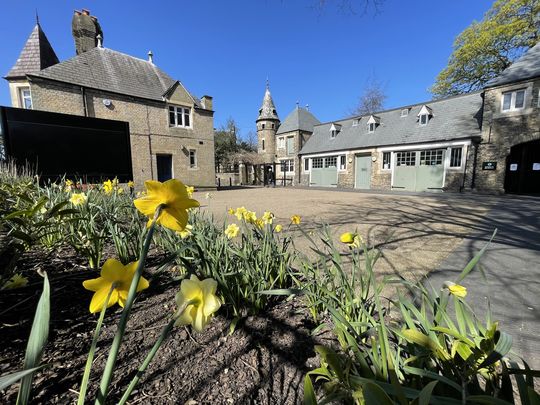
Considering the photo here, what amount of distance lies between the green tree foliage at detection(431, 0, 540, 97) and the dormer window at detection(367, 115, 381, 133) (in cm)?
879

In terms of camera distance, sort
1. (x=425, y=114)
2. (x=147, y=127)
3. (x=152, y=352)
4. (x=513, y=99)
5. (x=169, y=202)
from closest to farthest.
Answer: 1. (x=152, y=352)
2. (x=169, y=202)
3. (x=513, y=99)
4. (x=147, y=127)
5. (x=425, y=114)

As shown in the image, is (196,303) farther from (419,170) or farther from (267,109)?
(267,109)

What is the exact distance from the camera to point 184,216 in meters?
0.77

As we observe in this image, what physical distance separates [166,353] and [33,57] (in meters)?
20.7

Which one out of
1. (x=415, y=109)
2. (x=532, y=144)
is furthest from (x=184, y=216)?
(x=415, y=109)

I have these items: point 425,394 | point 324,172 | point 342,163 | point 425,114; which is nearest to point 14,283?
point 425,394

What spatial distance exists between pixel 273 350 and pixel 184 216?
3.57 feet

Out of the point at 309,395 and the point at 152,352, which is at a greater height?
the point at 152,352

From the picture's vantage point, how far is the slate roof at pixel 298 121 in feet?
93.3

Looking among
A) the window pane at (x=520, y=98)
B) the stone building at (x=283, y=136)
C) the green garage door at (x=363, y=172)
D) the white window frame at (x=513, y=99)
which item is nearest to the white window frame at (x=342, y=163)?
the green garage door at (x=363, y=172)

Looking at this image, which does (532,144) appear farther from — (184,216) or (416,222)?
(184,216)

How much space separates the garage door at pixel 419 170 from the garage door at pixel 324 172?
574 centimetres

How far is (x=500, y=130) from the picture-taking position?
13.2 m

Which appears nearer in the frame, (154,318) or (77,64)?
(154,318)
